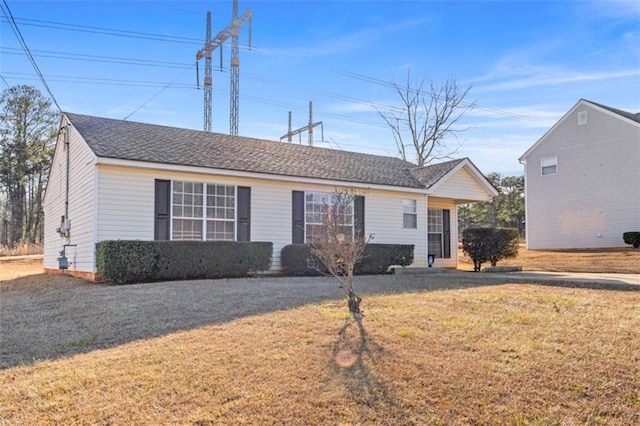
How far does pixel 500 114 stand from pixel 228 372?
102ft

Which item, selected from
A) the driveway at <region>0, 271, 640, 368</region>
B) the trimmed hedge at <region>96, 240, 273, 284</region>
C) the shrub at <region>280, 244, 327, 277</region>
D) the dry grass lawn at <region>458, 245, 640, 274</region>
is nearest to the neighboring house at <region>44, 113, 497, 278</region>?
the shrub at <region>280, 244, 327, 277</region>

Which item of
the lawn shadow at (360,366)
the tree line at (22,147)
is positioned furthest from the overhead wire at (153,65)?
the tree line at (22,147)

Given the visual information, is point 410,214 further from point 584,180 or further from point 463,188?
point 584,180

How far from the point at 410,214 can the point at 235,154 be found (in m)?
6.30

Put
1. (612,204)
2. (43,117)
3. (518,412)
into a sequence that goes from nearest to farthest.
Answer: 1. (518,412)
2. (612,204)
3. (43,117)

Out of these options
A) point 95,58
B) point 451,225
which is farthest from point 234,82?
point 451,225

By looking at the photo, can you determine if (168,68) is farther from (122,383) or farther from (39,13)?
(122,383)

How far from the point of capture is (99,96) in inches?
779

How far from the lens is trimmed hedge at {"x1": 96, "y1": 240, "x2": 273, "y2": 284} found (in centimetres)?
1083

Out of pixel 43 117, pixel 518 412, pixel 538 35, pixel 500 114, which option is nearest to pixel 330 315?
pixel 518 412

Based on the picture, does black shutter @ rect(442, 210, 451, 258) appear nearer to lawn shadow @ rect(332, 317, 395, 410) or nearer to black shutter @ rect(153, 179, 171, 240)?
black shutter @ rect(153, 179, 171, 240)

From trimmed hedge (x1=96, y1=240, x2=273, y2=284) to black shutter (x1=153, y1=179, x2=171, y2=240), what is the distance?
109cm

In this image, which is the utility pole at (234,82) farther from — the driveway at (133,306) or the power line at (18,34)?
the driveway at (133,306)

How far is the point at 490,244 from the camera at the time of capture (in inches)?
623
